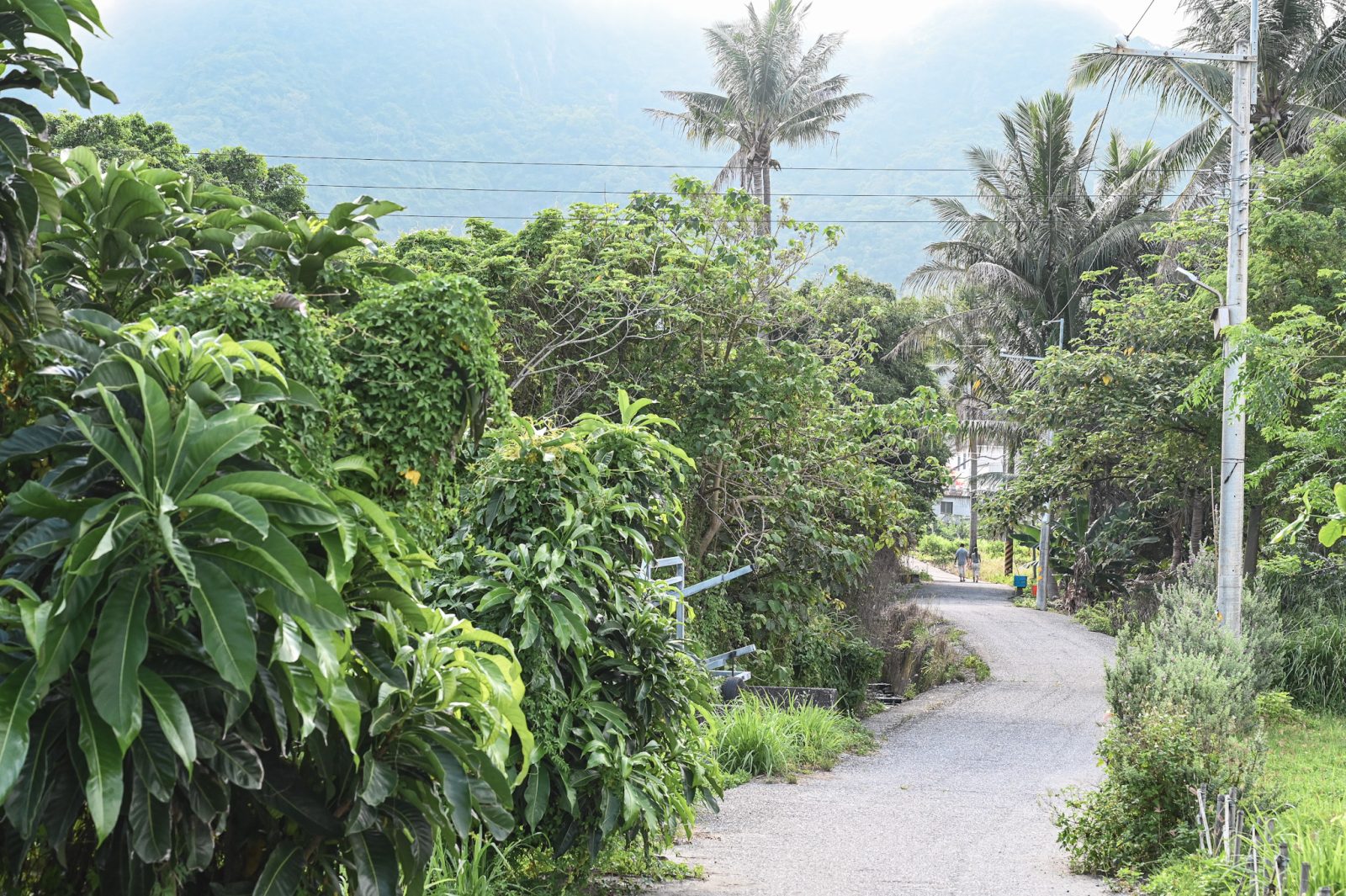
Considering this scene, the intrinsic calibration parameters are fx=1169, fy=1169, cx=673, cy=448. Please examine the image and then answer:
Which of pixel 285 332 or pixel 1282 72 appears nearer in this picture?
pixel 285 332

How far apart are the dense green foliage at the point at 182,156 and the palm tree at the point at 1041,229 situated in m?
19.6

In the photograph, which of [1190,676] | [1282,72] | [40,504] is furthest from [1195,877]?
[1282,72]

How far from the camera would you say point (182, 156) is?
56.2 ft

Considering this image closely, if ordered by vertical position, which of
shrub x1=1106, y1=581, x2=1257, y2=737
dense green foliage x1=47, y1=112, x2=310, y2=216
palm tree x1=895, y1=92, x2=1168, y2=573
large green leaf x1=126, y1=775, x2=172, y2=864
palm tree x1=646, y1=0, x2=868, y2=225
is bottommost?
shrub x1=1106, y1=581, x2=1257, y2=737

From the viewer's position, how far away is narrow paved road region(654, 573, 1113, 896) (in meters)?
6.91

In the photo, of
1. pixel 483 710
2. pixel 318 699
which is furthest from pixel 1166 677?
pixel 318 699

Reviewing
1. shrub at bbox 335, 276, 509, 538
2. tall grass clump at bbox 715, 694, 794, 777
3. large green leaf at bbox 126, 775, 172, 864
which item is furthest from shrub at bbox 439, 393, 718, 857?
tall grass clump at bbox 715, 694, 794, 777

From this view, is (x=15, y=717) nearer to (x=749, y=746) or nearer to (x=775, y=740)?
(x=749, y=746)

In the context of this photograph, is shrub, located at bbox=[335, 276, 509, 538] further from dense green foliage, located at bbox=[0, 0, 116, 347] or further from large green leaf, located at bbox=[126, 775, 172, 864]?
large green leaf, located at bbox=[126, 775, 172, 864]

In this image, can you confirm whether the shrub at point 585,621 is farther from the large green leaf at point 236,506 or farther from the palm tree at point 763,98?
the palm tree at point 763,98

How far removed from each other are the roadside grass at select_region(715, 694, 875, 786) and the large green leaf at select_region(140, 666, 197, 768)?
6.97m

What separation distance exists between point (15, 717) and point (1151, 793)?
6416mm

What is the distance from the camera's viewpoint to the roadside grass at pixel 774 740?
10.3 meters

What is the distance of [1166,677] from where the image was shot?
9.06 metres
